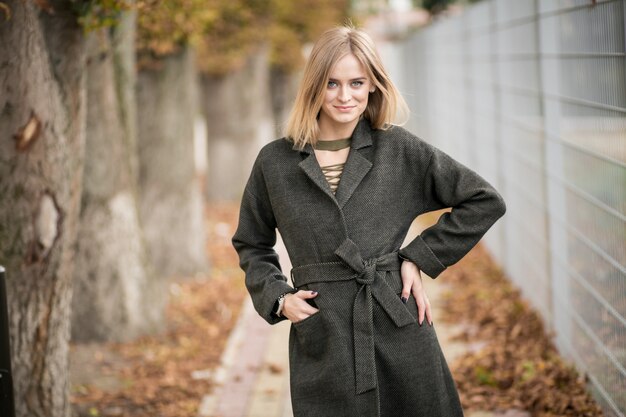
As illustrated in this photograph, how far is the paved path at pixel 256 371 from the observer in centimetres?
593

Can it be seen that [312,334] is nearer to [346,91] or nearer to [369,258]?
[369,258]

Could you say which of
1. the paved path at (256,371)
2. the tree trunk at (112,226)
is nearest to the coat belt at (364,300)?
the paved path at (256,371)

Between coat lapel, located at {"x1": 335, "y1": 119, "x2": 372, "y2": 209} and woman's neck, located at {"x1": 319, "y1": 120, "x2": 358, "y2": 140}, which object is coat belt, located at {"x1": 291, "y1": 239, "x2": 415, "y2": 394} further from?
woman's neck, located at {"x1": 319, "y1": 120, "x2": 358, "y2": 140}

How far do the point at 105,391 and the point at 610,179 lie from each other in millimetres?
3630

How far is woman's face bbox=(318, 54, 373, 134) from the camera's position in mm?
3486

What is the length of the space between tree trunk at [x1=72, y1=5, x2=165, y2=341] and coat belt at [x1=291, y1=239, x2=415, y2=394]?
14.1ft

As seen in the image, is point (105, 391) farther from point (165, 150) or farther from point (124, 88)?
point (165, 150)

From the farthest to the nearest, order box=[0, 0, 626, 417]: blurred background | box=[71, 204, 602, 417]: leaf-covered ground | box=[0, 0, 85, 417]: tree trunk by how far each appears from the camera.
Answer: box=[71, 204, 602, 417]: leaf-covered ground < box=[0, 0, 626, 417]: blurred background < box=[0, 0, 85, 417]: tree trunk

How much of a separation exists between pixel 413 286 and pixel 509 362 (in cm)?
288

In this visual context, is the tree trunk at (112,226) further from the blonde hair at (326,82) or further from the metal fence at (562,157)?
the blonde hair at (326,82)

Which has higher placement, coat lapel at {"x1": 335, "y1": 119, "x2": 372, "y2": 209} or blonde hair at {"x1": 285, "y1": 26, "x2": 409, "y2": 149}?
blonde hair at {"x1": 285, "y1": 26, "x2": 409, "y2": 149}

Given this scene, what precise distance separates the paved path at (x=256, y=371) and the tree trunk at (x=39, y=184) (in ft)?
4.47

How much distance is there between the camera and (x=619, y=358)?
4.54 metres

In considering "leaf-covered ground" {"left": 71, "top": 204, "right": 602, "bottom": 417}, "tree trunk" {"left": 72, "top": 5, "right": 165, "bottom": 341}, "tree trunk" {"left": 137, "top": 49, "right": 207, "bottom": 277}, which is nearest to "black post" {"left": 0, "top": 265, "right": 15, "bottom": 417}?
"leaf-covered ground" {"left": 71, "top": 204, "right": 602, "bottom": 417}
